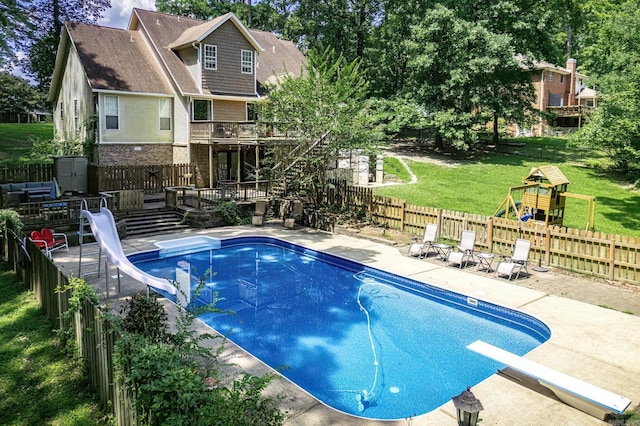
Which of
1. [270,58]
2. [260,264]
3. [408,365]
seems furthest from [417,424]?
[270,58]

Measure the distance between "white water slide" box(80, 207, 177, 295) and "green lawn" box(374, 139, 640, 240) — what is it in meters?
14.5

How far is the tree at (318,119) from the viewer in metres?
19.5


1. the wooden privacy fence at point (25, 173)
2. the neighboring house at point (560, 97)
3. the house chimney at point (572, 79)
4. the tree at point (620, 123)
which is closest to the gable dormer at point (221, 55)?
the wooden privacy fence at point (25, 173)

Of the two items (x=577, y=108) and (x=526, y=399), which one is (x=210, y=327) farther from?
(x=577, y=108)

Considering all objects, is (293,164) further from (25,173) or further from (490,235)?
(25,173)

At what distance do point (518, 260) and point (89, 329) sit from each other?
11260 mm

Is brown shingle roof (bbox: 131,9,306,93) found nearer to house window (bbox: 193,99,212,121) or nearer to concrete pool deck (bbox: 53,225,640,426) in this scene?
house window (bbox: 193,99,212,121)

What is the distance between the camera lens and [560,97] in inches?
1869

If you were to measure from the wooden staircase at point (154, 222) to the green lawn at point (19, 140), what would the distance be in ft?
44.7

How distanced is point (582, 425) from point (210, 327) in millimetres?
6858

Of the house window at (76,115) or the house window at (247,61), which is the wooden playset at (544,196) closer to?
the house window at (247,61)

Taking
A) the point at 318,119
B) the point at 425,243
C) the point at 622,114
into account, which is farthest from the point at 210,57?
the point at 622,114

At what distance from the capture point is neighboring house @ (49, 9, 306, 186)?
24.7 m

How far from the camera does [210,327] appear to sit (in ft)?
32.6
